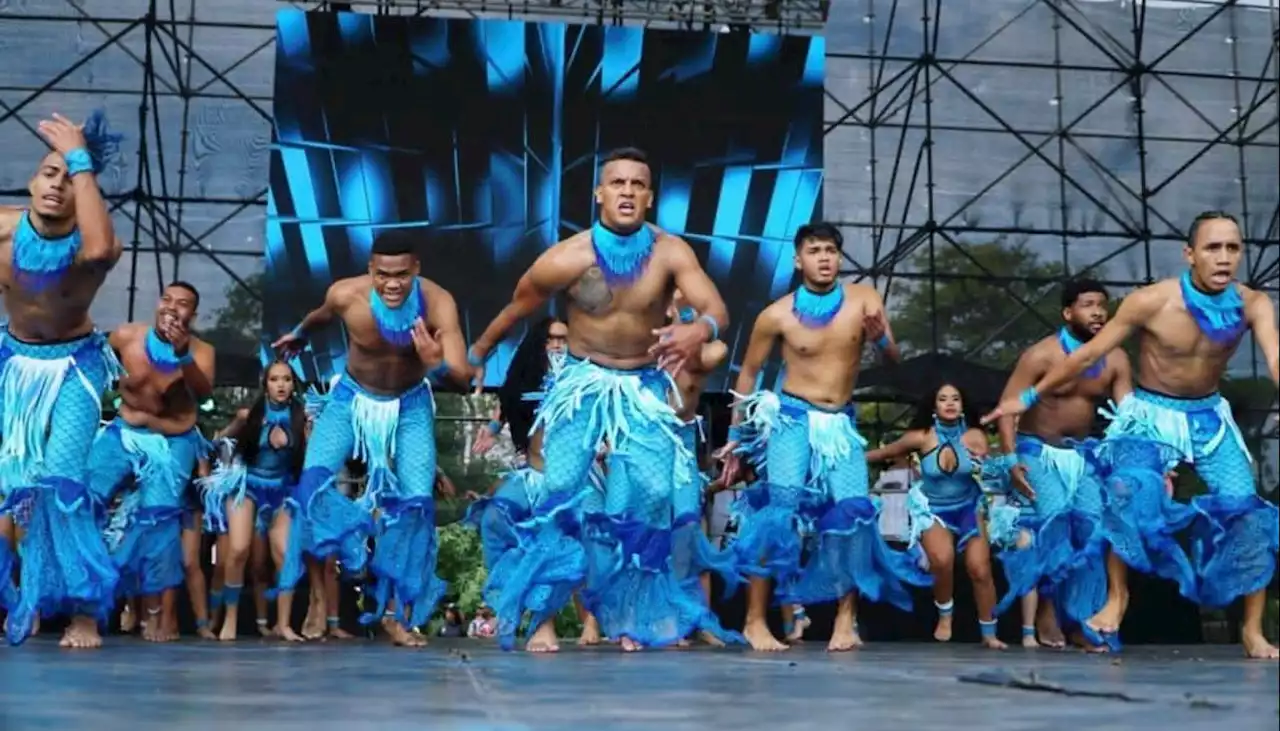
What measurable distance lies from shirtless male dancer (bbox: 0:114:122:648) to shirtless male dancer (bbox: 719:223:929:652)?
206 centimetres

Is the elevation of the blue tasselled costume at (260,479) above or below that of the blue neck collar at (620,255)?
below

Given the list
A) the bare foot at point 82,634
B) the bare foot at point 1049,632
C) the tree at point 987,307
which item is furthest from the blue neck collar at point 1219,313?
the tree at point 987,307

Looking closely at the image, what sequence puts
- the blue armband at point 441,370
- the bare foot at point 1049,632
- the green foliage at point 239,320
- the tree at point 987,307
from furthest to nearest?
the tree at point 987,307, the green foliage at point 239,320, the bare foot at point 1049,632, the blue armband at point 441,370

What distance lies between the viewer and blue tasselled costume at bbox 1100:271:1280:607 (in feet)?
15.8

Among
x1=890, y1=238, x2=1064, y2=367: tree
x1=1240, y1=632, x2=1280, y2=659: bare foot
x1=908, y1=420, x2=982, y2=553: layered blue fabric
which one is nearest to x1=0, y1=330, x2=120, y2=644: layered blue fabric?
x1=1240, y1=632, x2=1280, y2=659: bare foot

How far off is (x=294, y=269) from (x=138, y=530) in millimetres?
4246

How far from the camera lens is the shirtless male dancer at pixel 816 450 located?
528 centimetres

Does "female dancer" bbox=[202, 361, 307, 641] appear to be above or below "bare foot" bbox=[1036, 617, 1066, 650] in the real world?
above

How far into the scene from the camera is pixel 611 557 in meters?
4.48

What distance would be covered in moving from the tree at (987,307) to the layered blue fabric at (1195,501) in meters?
6.93

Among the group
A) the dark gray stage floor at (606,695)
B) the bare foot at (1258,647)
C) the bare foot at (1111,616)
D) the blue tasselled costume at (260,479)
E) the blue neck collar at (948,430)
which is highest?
the blue neck collar at (948,430)

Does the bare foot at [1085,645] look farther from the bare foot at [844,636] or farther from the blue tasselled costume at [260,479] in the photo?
the blue tasselled costume at [260,479]

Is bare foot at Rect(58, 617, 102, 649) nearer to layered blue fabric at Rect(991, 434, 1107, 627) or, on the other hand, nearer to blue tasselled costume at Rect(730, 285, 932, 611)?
blue tasselled costume at Rect(730, 285, 932, 611)

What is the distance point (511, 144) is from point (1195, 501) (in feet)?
22.0
